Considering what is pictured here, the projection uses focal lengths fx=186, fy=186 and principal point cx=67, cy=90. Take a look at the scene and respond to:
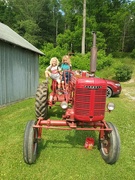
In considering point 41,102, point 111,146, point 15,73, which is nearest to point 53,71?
point 41,102

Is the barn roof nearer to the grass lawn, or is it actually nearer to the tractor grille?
the grass lawn

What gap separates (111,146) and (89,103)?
0.92 m

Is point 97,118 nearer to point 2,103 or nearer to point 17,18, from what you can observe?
point 2,103

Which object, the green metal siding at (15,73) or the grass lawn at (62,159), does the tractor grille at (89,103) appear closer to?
the grass lawn at (62,159)

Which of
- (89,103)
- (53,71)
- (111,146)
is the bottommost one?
(111,146)

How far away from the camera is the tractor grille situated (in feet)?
10.9

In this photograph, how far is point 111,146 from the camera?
3457mm

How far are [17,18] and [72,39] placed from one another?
16.3 metres

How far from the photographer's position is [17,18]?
38.4 meters

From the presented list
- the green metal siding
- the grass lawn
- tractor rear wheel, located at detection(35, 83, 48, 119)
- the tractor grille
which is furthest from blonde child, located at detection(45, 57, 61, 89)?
the green metal siding

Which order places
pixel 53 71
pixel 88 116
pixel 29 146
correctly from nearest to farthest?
pixel 29 146 → pixel 88 116 → pixel 53 71

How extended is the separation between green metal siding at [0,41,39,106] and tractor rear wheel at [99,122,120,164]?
5.13m

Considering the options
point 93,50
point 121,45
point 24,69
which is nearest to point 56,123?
point 93,50

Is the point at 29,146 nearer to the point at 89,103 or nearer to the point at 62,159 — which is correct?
the point at 62,159
